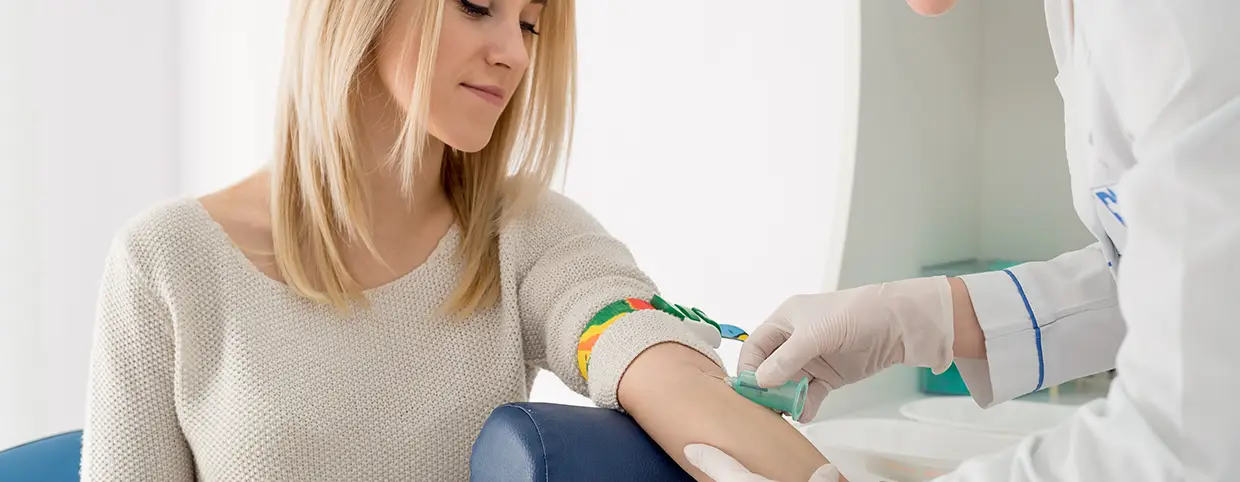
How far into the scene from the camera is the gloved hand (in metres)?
1.22

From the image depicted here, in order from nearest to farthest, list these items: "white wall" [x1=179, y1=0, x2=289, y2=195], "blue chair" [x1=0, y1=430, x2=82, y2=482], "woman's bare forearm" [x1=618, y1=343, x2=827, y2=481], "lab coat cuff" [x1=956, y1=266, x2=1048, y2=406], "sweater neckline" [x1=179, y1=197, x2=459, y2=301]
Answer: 1. "woman's bare forearm" [x1=618, y1=343, x2=827, y2=481]
2. "lab coat cuff" [x1=956, y1=266, x2=1048, y2=406]
3. "sweater neckline" [x1=179, y1=197, x2=459, y2=301]
4. "blue chair" [x1=0, y1=430, x2=82, y2=482]
5. "white wall" [x1=179, y1=0, x2=289, y2=195]

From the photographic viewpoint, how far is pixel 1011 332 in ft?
3.95

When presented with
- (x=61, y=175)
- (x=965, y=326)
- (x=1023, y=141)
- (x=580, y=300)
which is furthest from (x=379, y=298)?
(x=61, y=175)

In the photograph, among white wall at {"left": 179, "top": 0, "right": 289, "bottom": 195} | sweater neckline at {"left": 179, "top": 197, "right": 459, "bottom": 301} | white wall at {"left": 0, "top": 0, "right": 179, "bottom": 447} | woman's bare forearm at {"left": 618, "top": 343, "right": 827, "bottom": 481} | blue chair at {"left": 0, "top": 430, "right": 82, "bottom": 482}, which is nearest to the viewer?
woman's bare forearm at {"left": 618, "top": 343, "right": 827, "bottom": 481}

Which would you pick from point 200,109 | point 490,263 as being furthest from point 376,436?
point 200,109

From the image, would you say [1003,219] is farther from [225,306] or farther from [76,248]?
[76,248]

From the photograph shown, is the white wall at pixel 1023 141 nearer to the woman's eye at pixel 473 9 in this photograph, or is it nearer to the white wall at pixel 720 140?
the white wall at pixel 720 140

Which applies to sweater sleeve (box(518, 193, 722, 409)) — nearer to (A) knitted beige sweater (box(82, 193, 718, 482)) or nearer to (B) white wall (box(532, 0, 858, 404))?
(A) knitted beige sweater (box(82, 193, 718, 482))

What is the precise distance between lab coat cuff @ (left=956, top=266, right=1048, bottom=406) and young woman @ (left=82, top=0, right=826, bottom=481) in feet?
0.88

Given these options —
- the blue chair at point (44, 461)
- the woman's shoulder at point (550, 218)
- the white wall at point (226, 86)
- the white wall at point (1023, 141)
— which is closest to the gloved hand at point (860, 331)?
the woman's shoulder at point (550, 218)

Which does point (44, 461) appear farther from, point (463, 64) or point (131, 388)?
point (463, 64)

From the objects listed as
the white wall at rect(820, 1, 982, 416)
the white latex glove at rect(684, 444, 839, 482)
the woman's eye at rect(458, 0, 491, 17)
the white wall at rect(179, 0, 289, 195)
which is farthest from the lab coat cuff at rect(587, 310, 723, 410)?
the white wall at rect(179, 0, 289, 195)

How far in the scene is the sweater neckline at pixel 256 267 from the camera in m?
1.31

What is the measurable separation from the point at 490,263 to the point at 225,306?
0.35m
